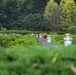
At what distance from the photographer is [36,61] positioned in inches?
103

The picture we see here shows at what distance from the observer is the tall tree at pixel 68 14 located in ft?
136

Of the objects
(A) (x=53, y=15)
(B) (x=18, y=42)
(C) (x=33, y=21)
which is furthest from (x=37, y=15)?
(B) (x=18, y=42)

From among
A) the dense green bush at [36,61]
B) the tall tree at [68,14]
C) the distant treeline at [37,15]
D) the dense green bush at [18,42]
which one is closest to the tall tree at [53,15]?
the distant treeline at [37,15]

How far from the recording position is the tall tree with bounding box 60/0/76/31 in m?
41.4

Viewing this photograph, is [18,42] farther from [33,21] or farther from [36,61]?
[33,21]

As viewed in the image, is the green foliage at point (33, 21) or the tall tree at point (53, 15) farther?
the green foliage at point (33, 21)

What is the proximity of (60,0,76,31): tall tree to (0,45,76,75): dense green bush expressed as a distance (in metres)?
38.6

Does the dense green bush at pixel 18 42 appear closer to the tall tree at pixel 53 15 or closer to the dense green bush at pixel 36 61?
the dense green bush at pixel 36 61

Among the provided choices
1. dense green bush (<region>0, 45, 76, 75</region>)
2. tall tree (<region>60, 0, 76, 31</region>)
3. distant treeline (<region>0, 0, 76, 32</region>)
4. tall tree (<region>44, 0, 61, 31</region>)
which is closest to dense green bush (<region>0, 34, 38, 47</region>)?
dense green bush (<region>0, 45, 76, 75</region>)

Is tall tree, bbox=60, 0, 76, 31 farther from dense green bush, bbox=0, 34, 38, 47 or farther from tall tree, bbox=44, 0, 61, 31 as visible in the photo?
dense green bush, bbox=0, 34, 38, 47

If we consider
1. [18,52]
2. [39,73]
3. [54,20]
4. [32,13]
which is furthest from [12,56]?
[32,13]

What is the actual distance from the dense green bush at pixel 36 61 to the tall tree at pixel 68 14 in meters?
38.6

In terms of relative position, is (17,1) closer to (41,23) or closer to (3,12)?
(3,12)

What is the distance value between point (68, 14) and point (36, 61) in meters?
39.1
